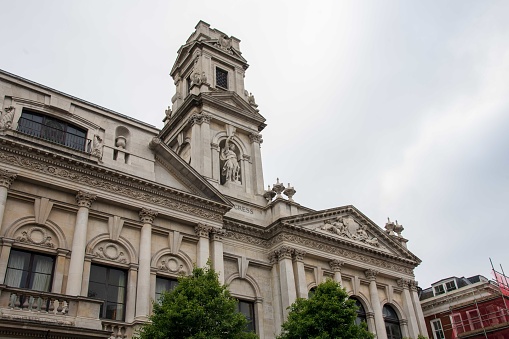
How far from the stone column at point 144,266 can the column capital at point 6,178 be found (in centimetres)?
574

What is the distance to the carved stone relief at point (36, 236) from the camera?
2123 cm

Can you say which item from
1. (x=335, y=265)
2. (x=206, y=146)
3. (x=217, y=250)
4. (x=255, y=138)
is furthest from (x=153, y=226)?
(x=255, y=138)

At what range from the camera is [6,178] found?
21.2 m

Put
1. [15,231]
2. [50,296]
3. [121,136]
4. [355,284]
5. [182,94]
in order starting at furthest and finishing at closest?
[182,94], [355,284], [121,136], [15,231], [50,296]

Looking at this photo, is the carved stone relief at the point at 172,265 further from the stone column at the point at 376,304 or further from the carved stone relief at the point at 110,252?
the stone column at the point at 376,304

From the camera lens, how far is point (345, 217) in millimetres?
33531

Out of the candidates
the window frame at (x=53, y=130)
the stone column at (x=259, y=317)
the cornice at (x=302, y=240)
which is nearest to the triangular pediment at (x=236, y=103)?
the cornice at (x=302, y=240)

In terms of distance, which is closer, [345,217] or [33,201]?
[33,201]

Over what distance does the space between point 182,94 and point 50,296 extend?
78.4ft

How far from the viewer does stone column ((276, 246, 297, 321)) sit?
27.6m

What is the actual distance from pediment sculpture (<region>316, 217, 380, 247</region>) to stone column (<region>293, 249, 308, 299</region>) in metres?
2.72

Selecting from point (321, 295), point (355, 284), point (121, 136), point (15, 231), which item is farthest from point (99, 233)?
point (355, 284)

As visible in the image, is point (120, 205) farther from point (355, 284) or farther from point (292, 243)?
point (355, 284)

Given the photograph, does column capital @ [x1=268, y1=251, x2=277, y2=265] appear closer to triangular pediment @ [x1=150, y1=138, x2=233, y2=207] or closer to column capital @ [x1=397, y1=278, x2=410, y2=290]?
triangular pediment @ [x1=150, y1=138, x2=233, y2=207]
